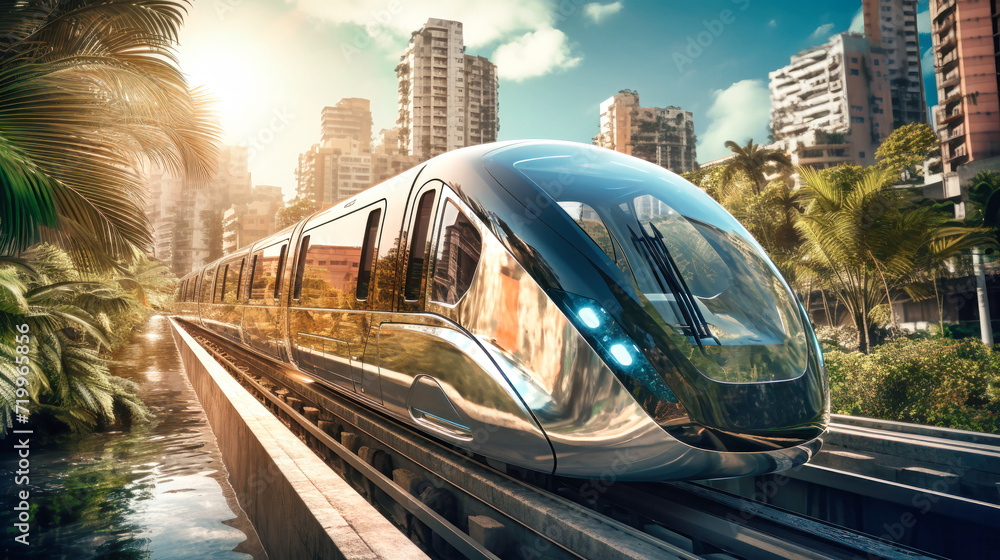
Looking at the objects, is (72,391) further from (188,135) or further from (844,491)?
(844,491)

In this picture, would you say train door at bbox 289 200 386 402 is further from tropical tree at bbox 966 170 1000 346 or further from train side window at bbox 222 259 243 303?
tropical tree at bbox 966 170 1000 346

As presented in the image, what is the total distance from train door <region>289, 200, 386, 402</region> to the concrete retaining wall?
0.89 m

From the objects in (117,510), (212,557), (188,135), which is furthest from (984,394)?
(188,135)

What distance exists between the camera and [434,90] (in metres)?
111

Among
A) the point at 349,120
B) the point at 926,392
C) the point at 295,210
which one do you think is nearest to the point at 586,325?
the point at 926,392

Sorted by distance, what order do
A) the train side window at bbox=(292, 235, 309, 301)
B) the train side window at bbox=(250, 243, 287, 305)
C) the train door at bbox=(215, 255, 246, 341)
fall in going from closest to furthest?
the train side window at bbox=(292, 235, 309, 301) → the train side window at bbox=(250, 243, 287, 305) → the train door at bbox=(215, 255, 246, 341)

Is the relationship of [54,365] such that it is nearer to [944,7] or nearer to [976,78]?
[976,78]

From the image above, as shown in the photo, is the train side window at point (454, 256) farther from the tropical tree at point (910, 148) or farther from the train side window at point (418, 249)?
the tropical tree at point (910, 148)

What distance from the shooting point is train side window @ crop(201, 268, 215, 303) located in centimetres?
1777

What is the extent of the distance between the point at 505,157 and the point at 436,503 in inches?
96.3

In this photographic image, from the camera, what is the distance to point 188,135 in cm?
745

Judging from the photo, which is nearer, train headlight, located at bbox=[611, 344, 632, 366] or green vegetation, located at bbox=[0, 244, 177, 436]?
train headlight, located at bbox=[611, 344, 632, 366]

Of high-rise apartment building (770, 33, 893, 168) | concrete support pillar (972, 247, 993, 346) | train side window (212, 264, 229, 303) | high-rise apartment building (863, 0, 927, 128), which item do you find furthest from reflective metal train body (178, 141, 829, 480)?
high-rise apartment building (863, 0, 927, 128)

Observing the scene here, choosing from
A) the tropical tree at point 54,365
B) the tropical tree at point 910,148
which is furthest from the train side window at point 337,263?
the tropical tree at point 910,148
